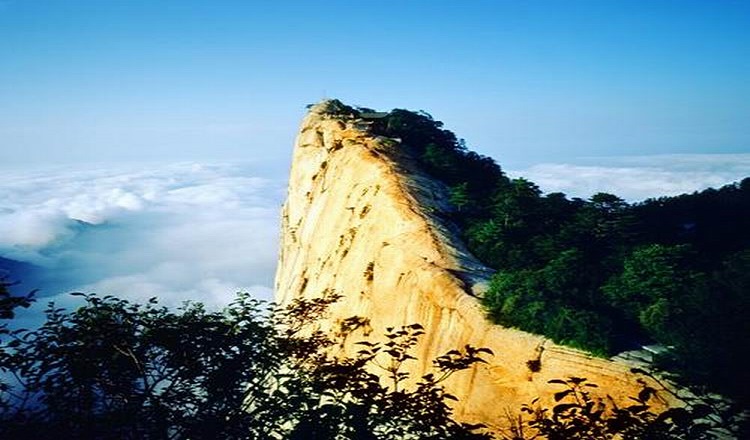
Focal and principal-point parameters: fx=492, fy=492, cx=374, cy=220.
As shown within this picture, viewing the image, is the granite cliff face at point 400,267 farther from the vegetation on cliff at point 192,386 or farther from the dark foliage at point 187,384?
the dark foliage at point 187,384

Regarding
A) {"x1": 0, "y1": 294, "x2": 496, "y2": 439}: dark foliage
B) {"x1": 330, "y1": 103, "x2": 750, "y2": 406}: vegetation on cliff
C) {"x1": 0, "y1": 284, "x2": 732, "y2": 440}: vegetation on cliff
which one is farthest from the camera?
{"x1": 330, "y1": 103, "x2": 750, "y2": 406}: vegetation on cliff

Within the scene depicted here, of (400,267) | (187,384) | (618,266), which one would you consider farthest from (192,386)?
(618,266)

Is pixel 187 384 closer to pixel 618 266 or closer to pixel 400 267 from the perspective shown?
pixel 400 267

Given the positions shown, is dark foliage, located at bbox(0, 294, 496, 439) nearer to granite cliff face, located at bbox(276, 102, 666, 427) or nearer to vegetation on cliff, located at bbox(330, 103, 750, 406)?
granite cliff face, located at bbox(276, 102, 666, 427)

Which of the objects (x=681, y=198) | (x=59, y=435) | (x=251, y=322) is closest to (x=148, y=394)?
(x=59, y=435)

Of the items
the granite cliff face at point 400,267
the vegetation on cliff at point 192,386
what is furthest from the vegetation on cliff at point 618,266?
the vegetation on cliff at point 192,386

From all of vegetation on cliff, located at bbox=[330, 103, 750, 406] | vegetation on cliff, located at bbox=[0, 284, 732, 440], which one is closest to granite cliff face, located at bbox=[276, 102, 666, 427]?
vegetation on cliff, located at bbox=[330, 103, 750, 406]
